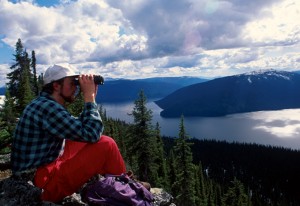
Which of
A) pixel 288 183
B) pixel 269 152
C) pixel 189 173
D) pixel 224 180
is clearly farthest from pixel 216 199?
pixel 269 152

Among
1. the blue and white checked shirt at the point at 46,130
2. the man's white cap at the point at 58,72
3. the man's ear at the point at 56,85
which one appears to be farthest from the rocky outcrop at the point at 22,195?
the man's white cap at the point at 58,72

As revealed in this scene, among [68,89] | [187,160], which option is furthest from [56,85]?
[187,160]

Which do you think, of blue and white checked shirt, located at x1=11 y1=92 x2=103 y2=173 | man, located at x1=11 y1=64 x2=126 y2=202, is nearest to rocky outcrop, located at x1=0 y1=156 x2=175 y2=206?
man, located at x1=11 y1=64 x2=126 y2=202

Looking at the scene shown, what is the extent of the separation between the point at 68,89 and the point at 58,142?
3.04 ft

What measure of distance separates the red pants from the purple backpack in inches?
7.5

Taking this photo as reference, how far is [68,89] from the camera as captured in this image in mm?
5562

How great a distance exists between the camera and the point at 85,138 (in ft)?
16.6

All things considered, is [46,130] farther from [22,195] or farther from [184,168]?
[184,168]

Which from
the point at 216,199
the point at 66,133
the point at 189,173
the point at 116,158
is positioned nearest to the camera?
the point at 66,133

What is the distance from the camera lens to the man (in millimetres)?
5105

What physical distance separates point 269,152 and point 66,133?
183m

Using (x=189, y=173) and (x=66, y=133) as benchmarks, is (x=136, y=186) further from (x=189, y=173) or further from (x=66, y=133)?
(x=189, y=173)

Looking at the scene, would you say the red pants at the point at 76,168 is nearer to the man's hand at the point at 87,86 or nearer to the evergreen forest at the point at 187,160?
the man's hand at the point at 87,86

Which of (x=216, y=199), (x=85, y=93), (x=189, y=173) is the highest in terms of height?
(x=85, y=93)
